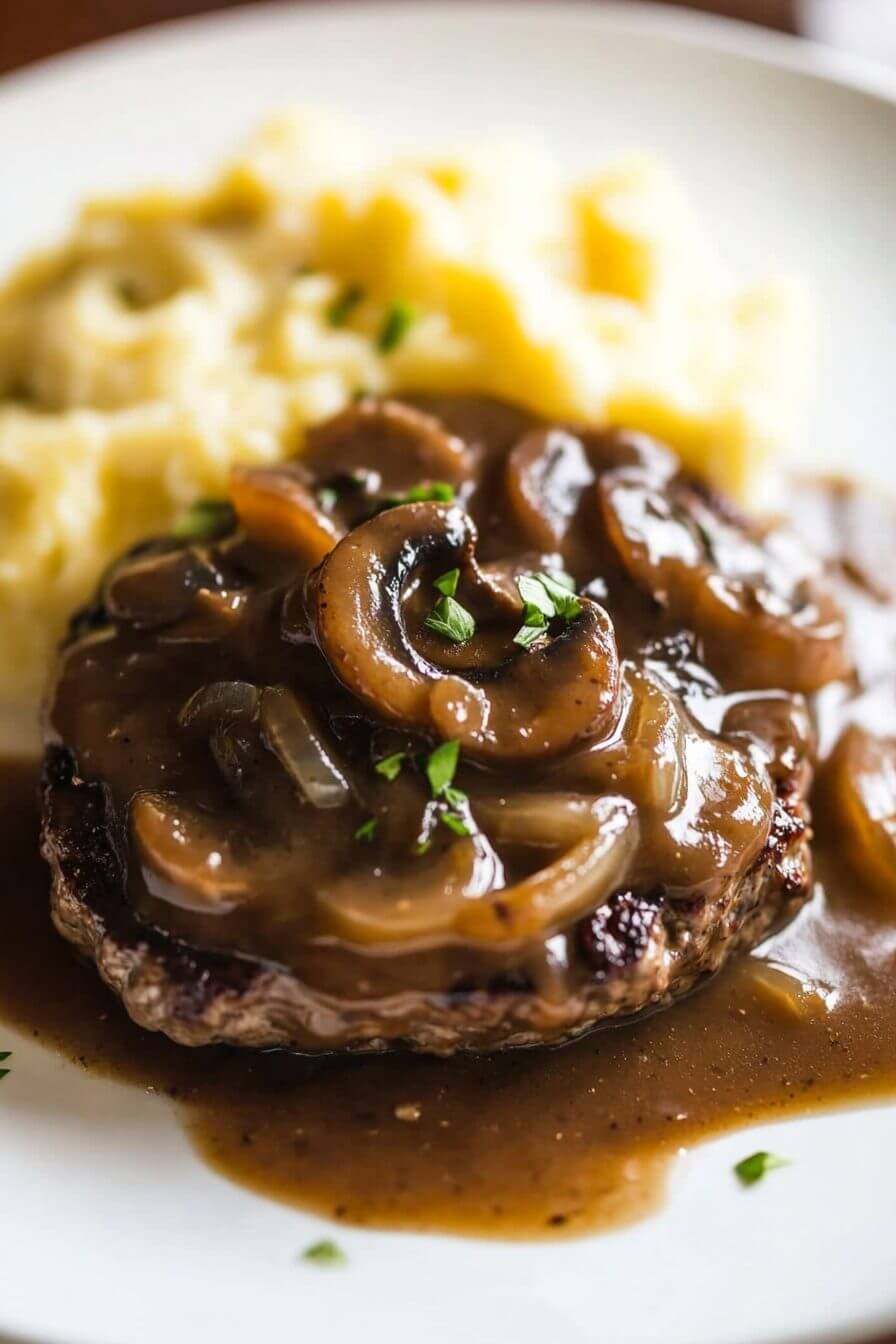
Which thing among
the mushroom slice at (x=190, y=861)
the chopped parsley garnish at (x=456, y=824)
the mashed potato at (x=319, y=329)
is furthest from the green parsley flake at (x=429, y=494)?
the mushroom slice at (x=190, y=861)

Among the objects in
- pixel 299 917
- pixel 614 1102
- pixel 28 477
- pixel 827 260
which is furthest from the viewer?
pixel 827 260

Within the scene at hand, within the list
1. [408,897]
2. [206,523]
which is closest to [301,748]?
[408,897]

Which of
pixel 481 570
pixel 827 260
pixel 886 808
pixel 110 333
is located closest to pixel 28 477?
pixel 110 333

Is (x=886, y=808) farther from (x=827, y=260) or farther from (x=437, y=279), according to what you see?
(x=827, y=260)

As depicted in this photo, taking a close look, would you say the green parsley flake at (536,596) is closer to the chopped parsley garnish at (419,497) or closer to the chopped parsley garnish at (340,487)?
the chopped parsley garnish at (419,497)

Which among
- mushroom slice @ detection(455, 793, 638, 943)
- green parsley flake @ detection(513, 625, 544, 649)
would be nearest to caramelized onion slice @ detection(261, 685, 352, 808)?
mushroom slice @ detection(455, 793, 638, 943)

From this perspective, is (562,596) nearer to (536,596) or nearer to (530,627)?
(536,596)
